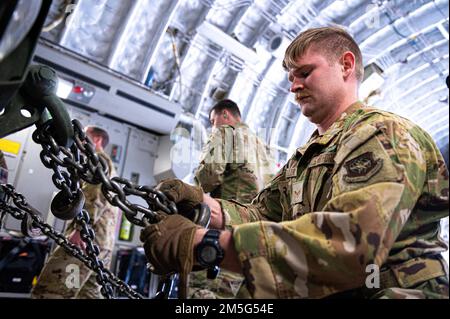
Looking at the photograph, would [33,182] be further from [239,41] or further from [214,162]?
[239,41]

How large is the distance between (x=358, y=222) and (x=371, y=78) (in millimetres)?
4925

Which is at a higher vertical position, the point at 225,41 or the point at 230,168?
the point at 225,41

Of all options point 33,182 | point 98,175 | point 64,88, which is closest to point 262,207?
point 98,175

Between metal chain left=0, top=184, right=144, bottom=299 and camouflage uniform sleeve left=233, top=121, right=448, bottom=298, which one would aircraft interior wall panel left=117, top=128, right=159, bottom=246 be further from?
camouflage uniform sleeve left=233, top=121, right=448, bottom=298

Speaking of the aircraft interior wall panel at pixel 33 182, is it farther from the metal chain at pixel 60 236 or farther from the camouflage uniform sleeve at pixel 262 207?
the camouflage uniform sleeve at pixel 262 207

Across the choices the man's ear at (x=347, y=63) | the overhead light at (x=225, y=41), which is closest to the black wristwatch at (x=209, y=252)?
the man's ear at (x=347, y=63)

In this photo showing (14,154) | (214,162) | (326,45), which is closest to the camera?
(326,45)

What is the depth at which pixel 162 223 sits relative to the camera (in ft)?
2.93

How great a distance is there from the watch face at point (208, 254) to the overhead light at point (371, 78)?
15.8ft

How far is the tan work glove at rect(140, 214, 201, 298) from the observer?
0.83 meters

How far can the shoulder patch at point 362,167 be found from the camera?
893mm

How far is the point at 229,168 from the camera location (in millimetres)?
2945
